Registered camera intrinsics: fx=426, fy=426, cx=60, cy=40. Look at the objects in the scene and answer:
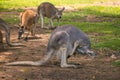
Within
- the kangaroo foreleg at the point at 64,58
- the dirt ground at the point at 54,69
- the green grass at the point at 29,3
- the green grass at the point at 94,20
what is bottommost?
the green grass at the point at 29,3

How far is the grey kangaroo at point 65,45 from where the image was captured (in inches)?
339

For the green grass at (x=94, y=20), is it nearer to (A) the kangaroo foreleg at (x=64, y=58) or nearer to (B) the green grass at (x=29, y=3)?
(B) the green grass at (x=29, y=3)

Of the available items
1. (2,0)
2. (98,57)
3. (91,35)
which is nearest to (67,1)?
(2,0)

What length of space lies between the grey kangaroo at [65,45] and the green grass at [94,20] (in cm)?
276

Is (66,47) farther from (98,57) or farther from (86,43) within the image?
(98,57)

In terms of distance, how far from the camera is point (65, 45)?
8578mm

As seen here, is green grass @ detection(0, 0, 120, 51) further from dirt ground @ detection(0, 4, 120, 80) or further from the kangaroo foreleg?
the kangaroo foreleg

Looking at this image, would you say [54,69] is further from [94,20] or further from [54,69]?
[94,20]

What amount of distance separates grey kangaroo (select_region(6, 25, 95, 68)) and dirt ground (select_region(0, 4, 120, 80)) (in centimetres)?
16

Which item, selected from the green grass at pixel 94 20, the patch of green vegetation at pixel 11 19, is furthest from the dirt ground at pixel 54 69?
the patch of green vegetation at pixel 11 19

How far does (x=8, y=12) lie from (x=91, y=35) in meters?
8.13

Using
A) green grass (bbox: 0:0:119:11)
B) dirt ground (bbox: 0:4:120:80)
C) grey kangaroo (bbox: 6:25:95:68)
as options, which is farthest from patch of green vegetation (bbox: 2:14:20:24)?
grey kangaroo (bbox: 6:25:95:68)

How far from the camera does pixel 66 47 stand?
8.58 metres

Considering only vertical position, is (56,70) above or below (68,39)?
below
